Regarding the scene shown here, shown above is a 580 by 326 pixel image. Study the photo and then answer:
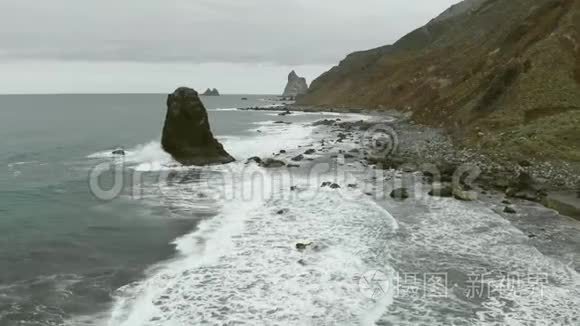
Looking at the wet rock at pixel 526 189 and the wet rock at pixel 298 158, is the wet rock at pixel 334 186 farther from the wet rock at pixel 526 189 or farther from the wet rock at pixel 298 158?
the wet rock at pixel 298 158

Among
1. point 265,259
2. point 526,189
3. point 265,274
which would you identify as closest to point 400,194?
point 526,189

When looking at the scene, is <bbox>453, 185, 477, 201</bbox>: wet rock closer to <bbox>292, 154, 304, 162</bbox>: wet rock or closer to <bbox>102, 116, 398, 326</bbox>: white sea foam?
<bbox>102, 116, 398, 326</bbox>: white sea foam

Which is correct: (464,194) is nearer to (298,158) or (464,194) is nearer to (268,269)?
(268,269)

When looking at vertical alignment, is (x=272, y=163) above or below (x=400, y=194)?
above

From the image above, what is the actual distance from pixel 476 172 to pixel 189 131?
26.9m

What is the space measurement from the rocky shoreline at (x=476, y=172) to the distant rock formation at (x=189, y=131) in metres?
14.3

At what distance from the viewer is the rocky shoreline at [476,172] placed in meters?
27.9

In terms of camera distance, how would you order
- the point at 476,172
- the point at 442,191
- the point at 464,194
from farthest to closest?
the point at 476,172 → the point at 442,191 → the point at 464,194

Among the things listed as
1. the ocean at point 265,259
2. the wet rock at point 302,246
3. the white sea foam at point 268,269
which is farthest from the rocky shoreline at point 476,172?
the wet rock at point 302,246

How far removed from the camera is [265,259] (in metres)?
19.5

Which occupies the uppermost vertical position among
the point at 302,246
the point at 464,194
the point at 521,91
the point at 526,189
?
the point at 521,91

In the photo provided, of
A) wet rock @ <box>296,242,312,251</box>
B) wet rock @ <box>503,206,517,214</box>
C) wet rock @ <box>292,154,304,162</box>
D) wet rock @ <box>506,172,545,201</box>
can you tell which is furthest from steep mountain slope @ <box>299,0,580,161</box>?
wet rock @ <box>296,242,312,251</box>

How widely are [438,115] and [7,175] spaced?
50846 millimetres

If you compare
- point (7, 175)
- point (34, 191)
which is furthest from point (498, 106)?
point (7, 175)
